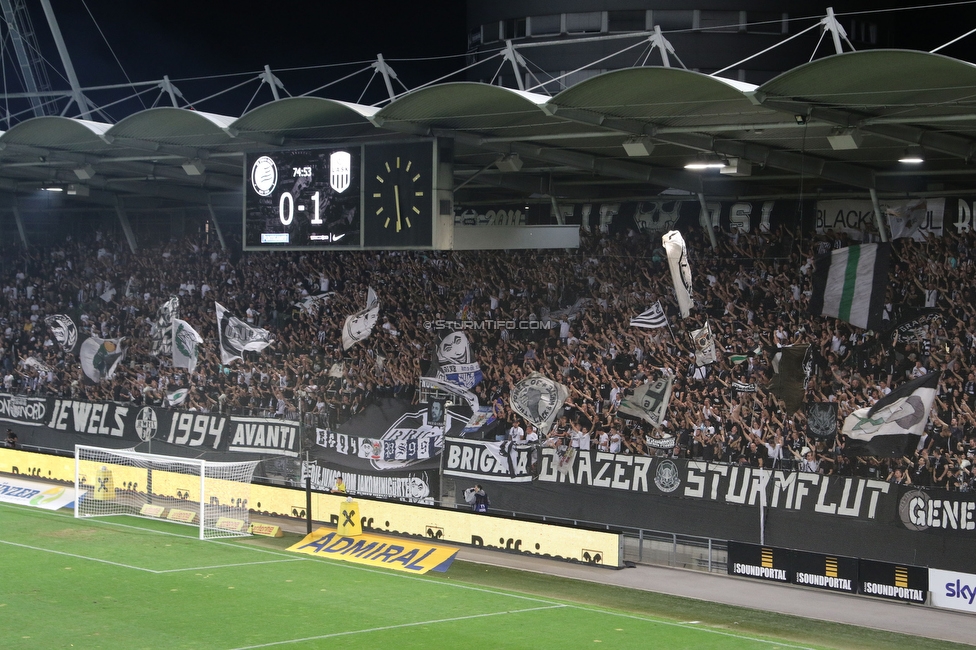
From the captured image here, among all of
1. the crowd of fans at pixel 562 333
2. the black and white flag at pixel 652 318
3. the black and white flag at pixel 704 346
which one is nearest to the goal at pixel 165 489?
the crowd of fans at pixel 562 333

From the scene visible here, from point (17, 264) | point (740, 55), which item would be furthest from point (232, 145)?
point (740, 55)

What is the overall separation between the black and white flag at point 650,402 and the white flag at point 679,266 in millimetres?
1592

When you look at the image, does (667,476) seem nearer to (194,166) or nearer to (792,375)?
(792,375)

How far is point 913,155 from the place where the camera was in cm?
2020

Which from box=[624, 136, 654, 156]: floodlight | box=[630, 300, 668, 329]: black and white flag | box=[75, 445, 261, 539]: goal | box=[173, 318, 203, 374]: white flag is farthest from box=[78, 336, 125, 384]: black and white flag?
box=[624, 136, 654, 156]: floodlight

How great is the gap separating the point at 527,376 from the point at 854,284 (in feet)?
23.4

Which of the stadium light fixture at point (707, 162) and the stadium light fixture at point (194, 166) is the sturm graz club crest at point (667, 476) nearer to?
the stadium light fixture at point (707, 162)

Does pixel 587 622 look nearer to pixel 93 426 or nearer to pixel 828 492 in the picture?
pixel 828 492

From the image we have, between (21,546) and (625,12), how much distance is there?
81.3ft

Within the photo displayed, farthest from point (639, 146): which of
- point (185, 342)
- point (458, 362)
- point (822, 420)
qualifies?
point (185, 342)

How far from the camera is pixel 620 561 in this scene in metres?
19.4

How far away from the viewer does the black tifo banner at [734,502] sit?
673 inches

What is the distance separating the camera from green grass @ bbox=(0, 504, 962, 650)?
14.7m

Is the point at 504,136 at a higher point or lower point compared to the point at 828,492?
higher
